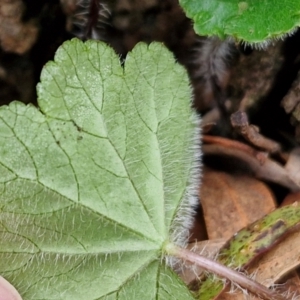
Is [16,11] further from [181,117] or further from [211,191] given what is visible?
[211,191]

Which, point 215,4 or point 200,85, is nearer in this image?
point 215,4

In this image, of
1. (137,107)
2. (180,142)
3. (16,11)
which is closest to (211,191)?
(180,142)

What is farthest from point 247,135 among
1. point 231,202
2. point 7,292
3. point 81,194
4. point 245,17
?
point 7,292

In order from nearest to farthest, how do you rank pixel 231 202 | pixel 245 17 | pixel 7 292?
pixel 7 292
pixel 245 17
pixel 231 202

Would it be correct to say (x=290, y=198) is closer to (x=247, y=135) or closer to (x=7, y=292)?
(x=247, y=135)

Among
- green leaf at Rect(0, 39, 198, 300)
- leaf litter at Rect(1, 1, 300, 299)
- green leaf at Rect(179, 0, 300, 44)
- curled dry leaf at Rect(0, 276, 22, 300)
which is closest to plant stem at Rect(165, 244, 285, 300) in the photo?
green leaf at Rect(0, 39, 198, 300)
